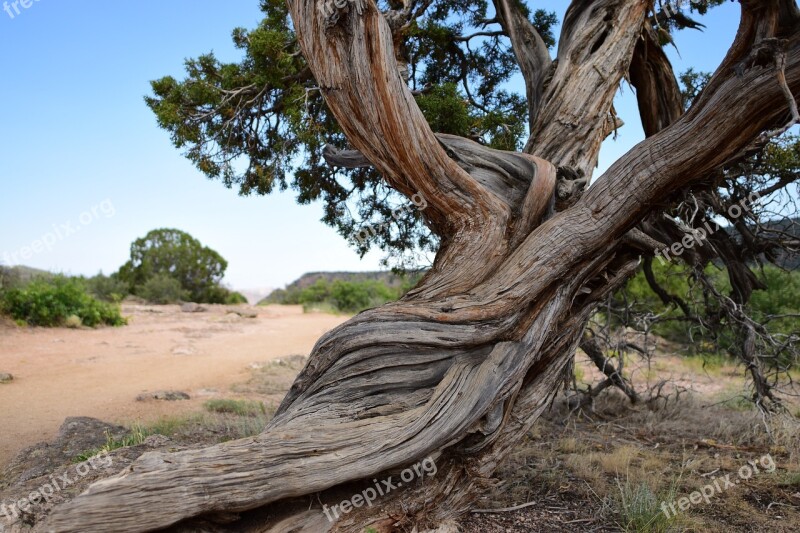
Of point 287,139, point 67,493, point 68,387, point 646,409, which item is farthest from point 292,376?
point 67,493

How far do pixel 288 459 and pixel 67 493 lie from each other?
1889mm

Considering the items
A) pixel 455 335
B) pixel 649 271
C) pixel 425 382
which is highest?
pixel 649 271

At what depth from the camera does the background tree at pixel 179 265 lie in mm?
29641

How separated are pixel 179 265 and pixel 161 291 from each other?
12.3 feet

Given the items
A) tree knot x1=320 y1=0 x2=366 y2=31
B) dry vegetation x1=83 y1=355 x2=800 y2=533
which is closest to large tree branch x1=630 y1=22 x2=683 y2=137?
dry vegetation x1=83 y1=355 x2=800 y2=533

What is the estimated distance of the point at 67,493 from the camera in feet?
12.3

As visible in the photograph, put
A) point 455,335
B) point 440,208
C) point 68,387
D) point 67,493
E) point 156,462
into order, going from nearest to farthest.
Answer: point 156,462
point 455,335
point 67,493
point 440,208
point 68,387

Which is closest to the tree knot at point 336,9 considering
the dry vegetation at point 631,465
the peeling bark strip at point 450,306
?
the peeling bark strip at point 450,306

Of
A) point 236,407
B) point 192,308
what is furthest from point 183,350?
point 192,308

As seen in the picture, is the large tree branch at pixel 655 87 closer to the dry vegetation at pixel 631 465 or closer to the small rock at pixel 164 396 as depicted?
the dry vegetation at pixel 631 465

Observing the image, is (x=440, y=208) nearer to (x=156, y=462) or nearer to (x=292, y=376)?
(x=156, y=462)

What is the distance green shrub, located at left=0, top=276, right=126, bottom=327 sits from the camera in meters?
13.0

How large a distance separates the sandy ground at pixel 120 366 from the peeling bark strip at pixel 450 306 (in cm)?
370

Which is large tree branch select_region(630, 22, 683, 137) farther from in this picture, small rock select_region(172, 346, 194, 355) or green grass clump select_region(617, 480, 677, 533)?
small rock select_region(172, 346, 194, 355)
